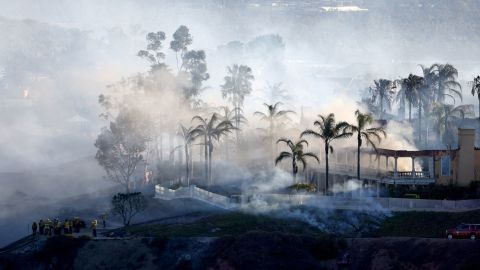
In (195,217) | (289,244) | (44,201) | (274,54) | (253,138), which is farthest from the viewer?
(274,54)

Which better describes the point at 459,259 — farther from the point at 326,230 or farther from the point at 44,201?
the point at 44,201

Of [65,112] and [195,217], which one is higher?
[65,112]

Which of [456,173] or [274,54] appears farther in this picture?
[274,54]

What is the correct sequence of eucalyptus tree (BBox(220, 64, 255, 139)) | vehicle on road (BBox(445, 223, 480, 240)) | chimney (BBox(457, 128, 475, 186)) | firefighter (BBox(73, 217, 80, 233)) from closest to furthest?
vehicle on road (BBox(445, 223, 480, 240)), firefighter (BBox(73, 217, 80, 233)), chimney (BBox(457, 128, 475, 186)), eucalyptus tree (BBox(220, 64, 255, 139))

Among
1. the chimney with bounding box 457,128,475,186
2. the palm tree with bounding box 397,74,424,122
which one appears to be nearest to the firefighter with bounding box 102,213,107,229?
the chimney with bounding box 457,128,475,186

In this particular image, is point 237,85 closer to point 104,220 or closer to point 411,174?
point 411,174

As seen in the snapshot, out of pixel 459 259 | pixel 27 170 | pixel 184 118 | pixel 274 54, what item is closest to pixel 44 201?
pixel 184 118

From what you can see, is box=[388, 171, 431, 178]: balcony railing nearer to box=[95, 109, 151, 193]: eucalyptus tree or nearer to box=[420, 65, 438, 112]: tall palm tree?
box=[95, 109, 151, 193]: eucalyptus tree
